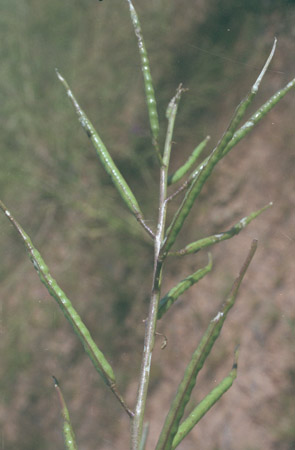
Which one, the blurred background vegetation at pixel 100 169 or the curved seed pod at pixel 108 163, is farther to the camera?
the blurred background vegetation at pixel 100 169

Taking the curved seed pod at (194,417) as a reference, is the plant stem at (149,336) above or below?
above

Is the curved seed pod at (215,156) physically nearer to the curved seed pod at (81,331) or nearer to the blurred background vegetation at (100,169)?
the curved seed pod at (81,331)

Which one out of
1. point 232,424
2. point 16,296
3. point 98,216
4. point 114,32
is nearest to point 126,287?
point 98,216

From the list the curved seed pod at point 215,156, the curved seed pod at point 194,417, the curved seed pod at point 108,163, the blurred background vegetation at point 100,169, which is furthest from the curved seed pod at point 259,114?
the blurred background vegetation at point 100,169

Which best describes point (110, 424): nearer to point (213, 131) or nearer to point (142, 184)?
point (142, 184)

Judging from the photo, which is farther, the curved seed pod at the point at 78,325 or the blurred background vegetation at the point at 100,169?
the blurred background vegetation at the point at 100,169

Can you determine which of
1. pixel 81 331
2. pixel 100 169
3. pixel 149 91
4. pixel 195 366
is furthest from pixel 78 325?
pixel 100 169

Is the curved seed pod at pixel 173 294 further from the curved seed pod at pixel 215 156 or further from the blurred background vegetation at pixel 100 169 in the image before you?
the blurred background vegetation at pixel 100 169

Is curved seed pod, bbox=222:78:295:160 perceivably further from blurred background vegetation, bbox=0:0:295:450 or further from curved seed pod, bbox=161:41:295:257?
blurred background vegetation, bbox=0:0:295:450

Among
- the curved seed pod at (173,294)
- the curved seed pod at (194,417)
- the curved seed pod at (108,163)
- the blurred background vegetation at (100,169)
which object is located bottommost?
the blurred background vegetation at (100,169)

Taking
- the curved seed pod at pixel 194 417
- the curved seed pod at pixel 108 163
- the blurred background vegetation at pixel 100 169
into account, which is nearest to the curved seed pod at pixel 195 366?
the curved seed pod at pixel 194 417
